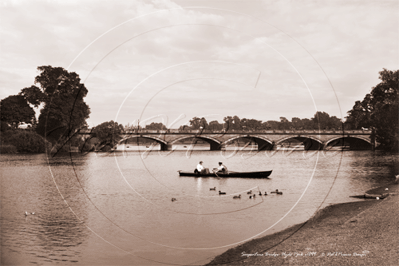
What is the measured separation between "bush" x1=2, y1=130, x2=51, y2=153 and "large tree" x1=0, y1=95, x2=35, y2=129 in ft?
22.2

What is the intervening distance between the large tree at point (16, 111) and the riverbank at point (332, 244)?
7082 cm

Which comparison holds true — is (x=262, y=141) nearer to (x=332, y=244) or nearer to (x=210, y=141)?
(x=210, y=141)

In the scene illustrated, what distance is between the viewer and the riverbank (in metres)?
9.55

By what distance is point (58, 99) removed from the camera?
6569cm

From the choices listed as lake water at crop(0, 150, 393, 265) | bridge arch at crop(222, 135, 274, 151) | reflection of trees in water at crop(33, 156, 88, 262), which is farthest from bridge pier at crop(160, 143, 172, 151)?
reflection of trees in water at crop(33, 156, 88, 262)

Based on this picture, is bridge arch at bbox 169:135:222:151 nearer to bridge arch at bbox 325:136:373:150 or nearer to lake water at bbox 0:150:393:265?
bridge arch at bbox 325:136:373:150

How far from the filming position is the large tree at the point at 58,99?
65.6 meters

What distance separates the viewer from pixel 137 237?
15.2 m

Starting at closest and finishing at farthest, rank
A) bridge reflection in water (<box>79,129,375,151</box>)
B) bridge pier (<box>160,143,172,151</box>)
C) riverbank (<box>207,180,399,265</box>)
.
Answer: riverbank (<box>207,180,399,265</box>), bridge reflection in water (<box>79,129,375,151</box>), bridge pier (<box>160,143,172,151</box>)

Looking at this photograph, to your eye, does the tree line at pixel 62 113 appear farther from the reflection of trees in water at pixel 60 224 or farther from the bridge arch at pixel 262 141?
the reflection of trees in water at pixel 60 224

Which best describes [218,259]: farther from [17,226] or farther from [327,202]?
[327,202]

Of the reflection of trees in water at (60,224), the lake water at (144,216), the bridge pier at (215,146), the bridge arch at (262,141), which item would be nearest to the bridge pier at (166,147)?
the bridge pier at (215,146)

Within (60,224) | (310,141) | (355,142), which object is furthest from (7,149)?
(355,142)

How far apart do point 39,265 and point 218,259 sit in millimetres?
6013
